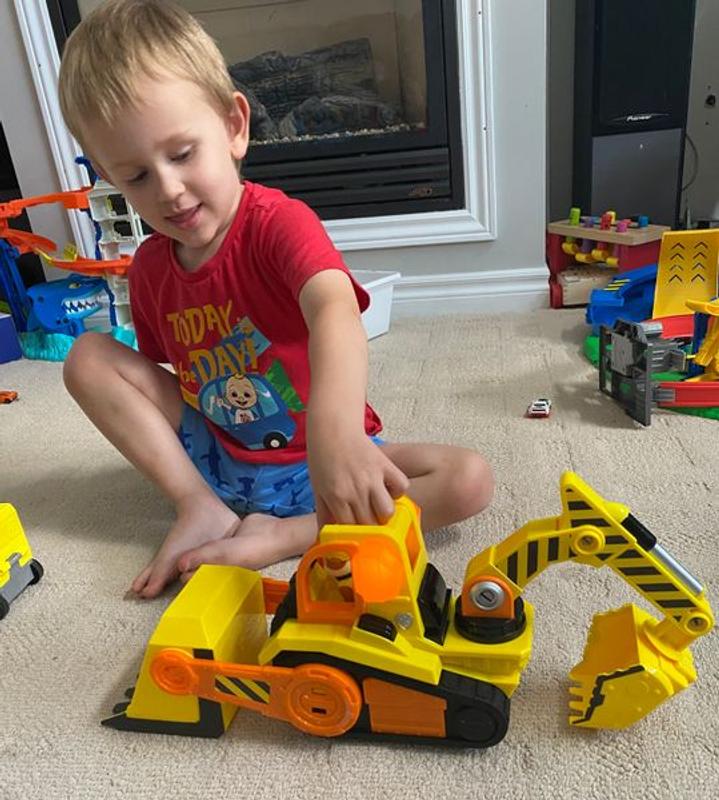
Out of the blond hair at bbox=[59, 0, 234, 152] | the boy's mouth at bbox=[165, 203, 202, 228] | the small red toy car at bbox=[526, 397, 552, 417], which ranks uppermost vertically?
the blond hair at bbox=[59, 0, 234, 152]

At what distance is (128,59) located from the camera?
2.01 ft

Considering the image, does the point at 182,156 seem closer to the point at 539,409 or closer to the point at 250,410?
the point at 250,410

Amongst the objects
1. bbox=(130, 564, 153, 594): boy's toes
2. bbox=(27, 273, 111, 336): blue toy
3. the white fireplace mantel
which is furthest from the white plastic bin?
bbox=(130, 564, 153, 594): boy's toes

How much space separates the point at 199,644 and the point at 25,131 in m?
1.58

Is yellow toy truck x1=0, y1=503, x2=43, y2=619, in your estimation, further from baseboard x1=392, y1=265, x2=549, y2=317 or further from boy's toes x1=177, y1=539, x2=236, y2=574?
baseboard x1=392, y1=265, x2=549, y2=317

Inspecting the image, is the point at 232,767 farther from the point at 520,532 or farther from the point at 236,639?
the point at 520,532

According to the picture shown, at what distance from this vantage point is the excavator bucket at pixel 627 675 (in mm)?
504

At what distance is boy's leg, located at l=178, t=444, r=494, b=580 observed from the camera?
2.48 feet

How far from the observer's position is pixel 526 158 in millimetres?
1617

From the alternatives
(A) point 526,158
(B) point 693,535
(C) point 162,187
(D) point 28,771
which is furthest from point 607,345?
(D) point 28,771

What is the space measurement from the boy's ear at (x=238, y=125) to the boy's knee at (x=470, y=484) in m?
0.39

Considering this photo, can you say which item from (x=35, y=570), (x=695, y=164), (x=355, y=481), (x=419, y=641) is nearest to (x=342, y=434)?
(x=355, y=481)

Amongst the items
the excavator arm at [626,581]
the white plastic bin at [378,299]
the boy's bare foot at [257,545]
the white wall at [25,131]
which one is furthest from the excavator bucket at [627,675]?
the white wall at [25,131]

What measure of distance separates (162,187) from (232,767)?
1.56 feet
